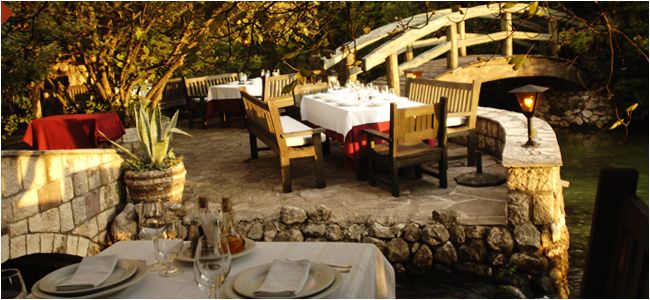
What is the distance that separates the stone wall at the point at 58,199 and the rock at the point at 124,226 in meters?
0.11

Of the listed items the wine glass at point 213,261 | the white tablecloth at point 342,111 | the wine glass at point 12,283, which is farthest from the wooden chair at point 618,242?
the white tablecloth at point 342,111

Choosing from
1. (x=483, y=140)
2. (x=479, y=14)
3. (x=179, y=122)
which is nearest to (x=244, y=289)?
(x=483, y=140)

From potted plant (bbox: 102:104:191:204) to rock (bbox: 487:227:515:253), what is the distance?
279 centimetres

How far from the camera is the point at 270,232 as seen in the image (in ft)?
18.4

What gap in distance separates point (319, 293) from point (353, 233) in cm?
339

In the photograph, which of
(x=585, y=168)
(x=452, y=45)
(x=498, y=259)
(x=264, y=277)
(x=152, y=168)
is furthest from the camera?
(x=452, y=45)

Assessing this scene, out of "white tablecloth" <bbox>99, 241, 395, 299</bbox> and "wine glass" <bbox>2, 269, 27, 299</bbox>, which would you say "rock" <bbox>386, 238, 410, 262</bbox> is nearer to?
"white tablecloth" <bbox>99, 241, 395, 299</bbox>

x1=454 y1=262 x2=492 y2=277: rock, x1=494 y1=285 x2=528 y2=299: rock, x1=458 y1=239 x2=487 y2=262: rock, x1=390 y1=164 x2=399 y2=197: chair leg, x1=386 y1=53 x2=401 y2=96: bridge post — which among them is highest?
x1=386 y1=53 x2=401 y2=96: bridge post

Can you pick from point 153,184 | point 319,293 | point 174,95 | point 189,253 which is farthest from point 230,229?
point 174,95

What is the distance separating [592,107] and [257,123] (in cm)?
835

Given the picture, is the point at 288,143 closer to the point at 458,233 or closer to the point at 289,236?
the point at 289,236

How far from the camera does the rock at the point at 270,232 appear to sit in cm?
560

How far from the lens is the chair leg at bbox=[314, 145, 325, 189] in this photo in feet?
21.0

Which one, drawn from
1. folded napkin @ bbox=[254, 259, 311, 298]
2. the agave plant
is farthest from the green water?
the agave plant
